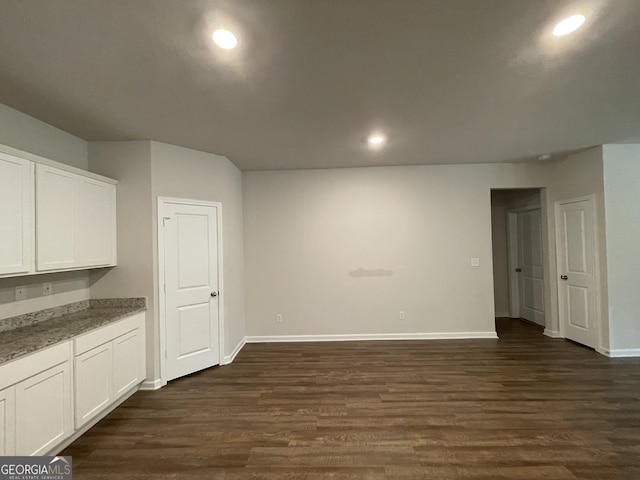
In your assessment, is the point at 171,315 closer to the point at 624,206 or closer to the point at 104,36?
the point at 104,36

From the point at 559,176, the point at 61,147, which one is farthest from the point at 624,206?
the point at 61,147

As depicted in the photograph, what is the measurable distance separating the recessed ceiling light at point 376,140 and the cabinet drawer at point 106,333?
124 inches

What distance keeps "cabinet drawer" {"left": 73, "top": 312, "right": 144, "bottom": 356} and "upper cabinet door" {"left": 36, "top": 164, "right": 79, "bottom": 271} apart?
2.08 ft

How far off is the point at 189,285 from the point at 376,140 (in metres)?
2.78

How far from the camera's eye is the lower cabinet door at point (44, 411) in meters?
1.83

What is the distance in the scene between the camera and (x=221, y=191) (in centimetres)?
392

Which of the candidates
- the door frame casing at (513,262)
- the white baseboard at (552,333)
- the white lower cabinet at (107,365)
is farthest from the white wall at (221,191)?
the door frame casing at (513,262)

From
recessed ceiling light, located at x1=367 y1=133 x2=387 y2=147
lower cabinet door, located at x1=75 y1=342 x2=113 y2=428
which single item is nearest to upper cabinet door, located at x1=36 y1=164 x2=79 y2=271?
lower cabinet door, located at x1=75 y1=342 x2=113 y2=428

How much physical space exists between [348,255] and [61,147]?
3684 mm

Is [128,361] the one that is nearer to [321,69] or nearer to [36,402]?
[36,402]

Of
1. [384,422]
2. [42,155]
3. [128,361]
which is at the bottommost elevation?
[384,422]

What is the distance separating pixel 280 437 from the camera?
230 centimetres

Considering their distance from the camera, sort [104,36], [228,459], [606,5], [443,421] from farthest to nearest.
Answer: [443,421] → [228,459] → [104,36] → [606,5]

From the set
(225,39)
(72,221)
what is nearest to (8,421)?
(72,221)
